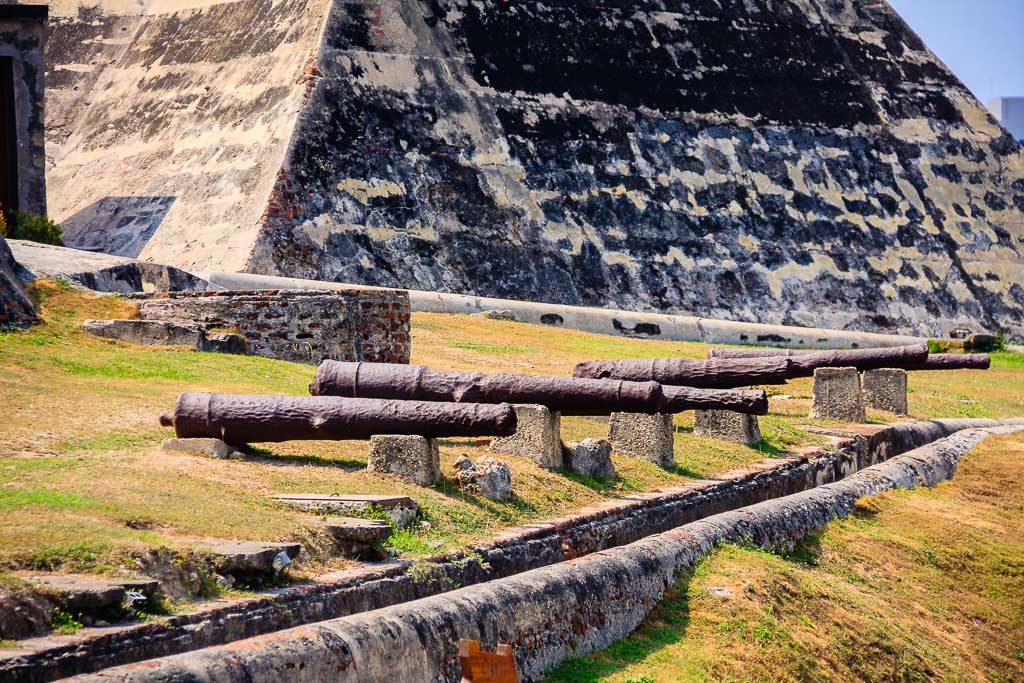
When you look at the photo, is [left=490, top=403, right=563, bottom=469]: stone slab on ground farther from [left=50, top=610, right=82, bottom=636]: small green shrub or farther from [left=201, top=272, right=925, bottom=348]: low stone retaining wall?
[left=201, top=272, right=925, bottom=348]: low stone retaining wall

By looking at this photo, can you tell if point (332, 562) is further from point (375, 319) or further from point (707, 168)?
point (707, 168)

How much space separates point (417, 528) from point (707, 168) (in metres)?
25.5

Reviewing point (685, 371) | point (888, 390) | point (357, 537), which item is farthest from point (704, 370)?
point (357, 537)

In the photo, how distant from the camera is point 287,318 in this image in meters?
15.9

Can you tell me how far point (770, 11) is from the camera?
125 feet

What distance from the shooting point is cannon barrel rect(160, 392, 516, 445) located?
10.5 m

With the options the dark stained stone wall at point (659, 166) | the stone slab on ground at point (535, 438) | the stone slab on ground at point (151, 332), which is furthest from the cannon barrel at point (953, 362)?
the dark stained stone wall at point (659, 166)

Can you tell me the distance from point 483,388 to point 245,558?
4.81 meters

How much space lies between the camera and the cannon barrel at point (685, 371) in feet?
53.8

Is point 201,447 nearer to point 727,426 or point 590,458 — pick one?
point 590,458

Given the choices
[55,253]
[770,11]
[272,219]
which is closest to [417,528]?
[55,253]

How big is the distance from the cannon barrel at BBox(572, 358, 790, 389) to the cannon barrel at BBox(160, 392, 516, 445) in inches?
227

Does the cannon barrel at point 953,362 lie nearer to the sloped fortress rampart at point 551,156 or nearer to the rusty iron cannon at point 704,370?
the rusty iron cannon at point 704,370

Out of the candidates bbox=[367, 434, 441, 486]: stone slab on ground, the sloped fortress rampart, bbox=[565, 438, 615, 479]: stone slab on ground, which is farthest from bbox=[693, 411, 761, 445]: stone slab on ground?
the sloped fortress rampart
